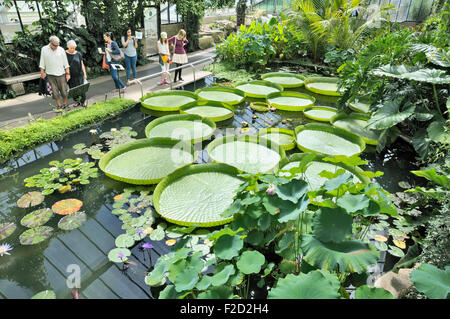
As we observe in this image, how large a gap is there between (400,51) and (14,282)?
591cm

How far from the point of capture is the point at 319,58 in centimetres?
940

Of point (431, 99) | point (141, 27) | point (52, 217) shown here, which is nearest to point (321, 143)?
point (431, 99)

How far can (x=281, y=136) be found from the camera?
4664 mm

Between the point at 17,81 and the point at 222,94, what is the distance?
4.67 meters

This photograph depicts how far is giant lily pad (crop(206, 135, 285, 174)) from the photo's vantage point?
3850mm

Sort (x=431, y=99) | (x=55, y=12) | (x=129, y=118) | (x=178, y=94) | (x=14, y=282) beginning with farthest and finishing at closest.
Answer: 1. (x=55, y=12)
2. (x=178, y=94)
3. (x=129, y=118)
4. (x=431, y=99)
5. (x=14, y=282)

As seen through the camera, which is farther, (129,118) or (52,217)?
(129,118)

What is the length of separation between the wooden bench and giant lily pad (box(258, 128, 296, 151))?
577cm

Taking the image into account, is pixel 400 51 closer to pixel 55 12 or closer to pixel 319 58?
pixel 319 58

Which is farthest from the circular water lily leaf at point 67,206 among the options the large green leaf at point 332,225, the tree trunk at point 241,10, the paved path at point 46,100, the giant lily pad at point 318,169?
the tree trunk at point 241,10

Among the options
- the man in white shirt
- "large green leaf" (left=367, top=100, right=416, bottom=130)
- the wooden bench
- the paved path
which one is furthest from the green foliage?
"large green leaf" (left=367, top=100, right=416, bottom=130)

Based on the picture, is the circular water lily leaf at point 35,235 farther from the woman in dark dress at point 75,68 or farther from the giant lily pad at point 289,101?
the giant lily pad at point 289,101

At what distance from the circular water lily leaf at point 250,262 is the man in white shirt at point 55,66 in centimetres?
490

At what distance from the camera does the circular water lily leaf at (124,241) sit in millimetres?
2726
